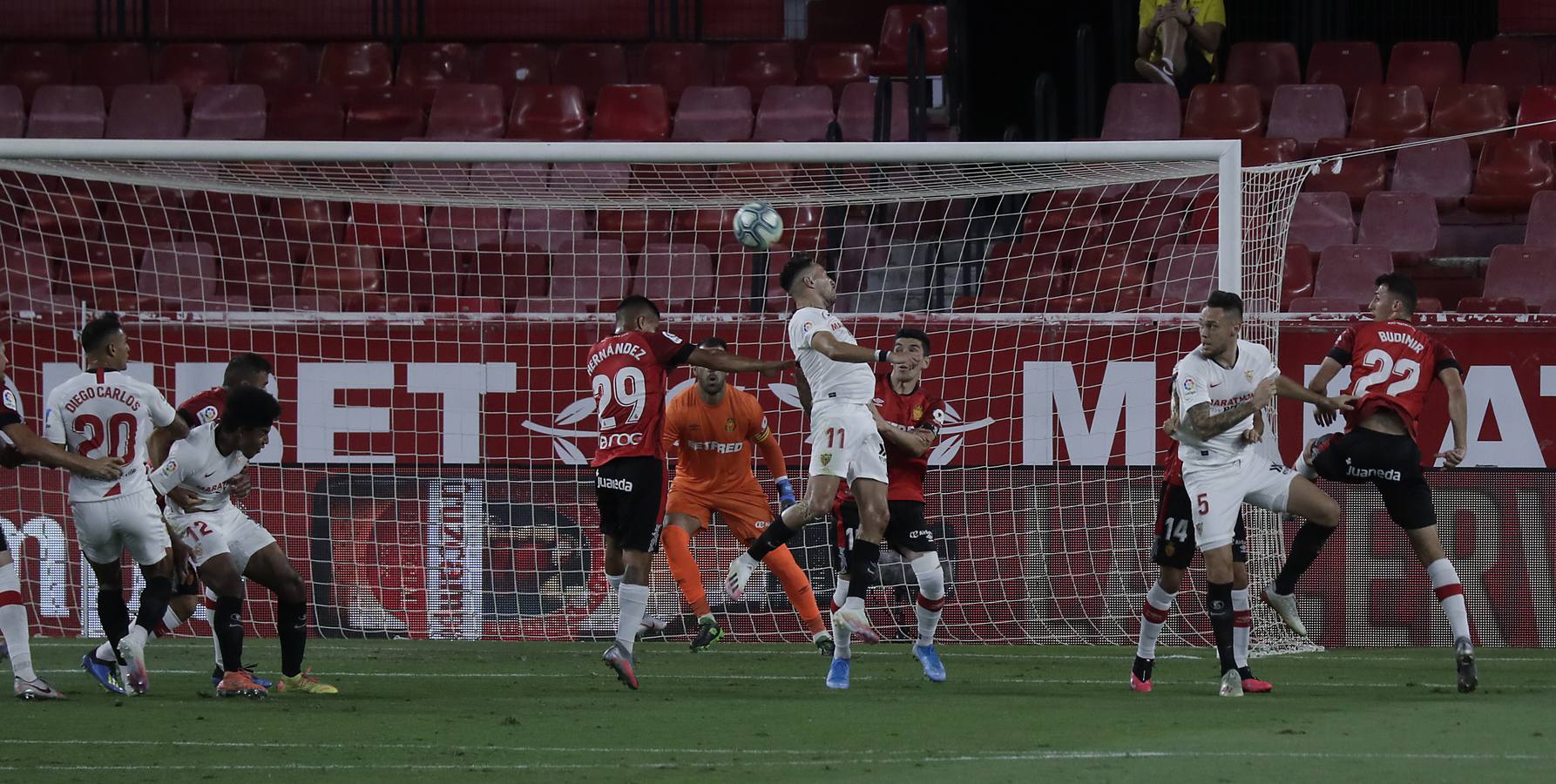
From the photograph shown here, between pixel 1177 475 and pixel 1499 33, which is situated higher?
pixel 1499 33

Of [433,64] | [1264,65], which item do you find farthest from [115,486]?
[1264,65]

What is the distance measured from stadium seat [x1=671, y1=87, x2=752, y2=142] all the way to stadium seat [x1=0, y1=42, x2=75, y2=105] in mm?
6322

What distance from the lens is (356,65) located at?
57.7ft

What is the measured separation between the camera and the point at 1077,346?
39.7 ft

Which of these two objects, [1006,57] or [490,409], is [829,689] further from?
[1006,57]

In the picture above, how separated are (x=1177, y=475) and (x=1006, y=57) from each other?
→ 974 centimetres

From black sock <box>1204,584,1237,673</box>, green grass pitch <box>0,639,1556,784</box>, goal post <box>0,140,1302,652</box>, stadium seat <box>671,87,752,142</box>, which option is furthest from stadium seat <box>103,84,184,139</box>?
black sock <box>1204,584,1237,673</box>

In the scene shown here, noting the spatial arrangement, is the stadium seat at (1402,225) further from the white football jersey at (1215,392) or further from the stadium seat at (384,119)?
the stadium seat at (384,119)

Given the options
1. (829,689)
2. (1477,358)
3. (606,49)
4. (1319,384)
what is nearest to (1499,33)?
(1477,358)

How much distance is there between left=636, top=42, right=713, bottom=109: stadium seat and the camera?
17.3 metres

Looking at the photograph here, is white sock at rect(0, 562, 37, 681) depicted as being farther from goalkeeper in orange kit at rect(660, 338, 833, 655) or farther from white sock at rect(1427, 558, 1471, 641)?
white sock at rect(1427, 558, 1471, 641)

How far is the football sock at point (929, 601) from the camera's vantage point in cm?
966

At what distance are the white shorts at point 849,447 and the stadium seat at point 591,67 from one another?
902cm

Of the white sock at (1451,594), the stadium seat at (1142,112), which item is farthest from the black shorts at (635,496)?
the stadium seat at (1142,112)
